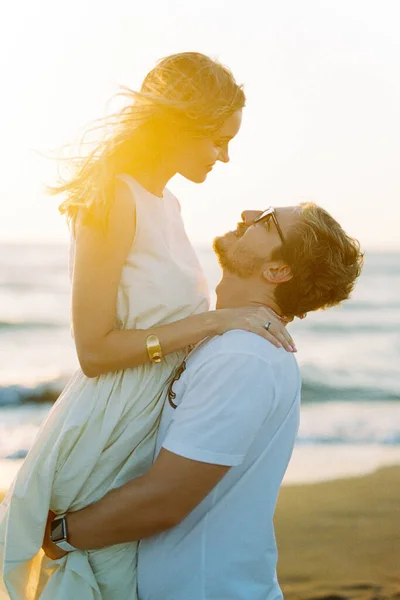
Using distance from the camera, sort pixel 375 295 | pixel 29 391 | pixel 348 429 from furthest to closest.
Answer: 1. pixel 375 295
2. pixel 29 391
3. pixel 348 429

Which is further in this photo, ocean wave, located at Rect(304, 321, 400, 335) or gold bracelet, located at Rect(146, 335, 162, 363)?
ocean wave, located at Rect(304, 321, 400, 335)

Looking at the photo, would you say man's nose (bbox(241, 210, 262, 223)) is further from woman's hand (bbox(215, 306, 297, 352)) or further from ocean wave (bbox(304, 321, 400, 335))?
ocean wave (bbox(304, 321, 400, 335))

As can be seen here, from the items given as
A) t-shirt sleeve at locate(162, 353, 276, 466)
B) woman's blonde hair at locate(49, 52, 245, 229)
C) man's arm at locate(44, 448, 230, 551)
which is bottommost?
man's arm at locate(44, 448, 230, 551)

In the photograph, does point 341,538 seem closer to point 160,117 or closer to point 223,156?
point 223,156

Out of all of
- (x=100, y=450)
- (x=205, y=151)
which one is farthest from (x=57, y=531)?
(x=205, y=151)

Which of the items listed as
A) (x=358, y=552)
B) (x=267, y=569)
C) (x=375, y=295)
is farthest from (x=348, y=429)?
(x=375, y=295)

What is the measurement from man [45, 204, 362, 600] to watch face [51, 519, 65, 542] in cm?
3

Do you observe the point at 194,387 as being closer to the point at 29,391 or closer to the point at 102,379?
the point at 102,379

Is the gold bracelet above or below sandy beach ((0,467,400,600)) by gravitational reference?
above

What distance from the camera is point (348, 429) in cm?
985

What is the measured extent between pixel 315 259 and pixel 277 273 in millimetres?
147

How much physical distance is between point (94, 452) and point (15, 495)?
308 mm

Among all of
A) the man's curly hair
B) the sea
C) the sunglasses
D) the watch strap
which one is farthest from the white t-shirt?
the sea

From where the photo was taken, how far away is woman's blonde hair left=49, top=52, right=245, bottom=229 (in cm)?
291
